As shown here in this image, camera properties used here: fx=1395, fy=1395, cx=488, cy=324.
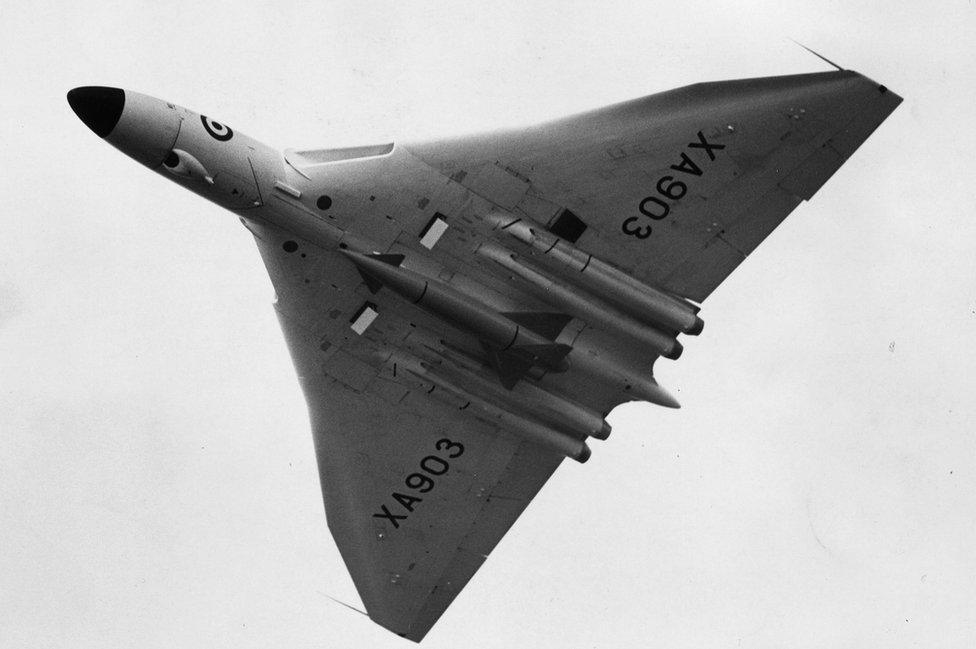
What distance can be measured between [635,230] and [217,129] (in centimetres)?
850

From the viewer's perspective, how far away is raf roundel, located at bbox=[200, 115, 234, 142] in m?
26.0

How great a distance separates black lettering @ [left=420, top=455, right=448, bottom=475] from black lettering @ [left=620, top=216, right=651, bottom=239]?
6983 millimetres

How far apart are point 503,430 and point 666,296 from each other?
5.04 metres

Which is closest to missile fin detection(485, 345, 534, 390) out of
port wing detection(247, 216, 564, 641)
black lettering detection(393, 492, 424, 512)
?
port wing detection(247, 216, 564, 641)

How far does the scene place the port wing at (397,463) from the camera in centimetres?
2872

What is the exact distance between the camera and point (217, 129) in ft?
85.8

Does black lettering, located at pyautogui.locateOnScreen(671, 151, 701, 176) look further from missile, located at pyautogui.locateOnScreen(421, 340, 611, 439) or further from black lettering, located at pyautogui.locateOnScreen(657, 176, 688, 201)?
missile, located at pyautogui.locateOnScreen(421, 340, 611, 439)

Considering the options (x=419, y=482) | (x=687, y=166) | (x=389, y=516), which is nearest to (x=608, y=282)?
(x=687, y=166)

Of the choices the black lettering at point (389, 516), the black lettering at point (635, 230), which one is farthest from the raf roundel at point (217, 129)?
the black lettering at point (389, 516)

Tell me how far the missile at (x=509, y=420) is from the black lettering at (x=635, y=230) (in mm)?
4739

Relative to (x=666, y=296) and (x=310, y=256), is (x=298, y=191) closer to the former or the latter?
(x=310, y=256)

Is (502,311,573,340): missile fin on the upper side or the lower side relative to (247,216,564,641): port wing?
upper

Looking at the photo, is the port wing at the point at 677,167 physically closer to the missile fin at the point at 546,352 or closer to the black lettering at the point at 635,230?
the black lettering at the point at 635,230

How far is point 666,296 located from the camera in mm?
28297
